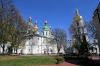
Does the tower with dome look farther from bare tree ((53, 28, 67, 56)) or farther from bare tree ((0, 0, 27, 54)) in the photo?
bare tree ((0, 0, 27, 54))

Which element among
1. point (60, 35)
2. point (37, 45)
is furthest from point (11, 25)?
point (37, 45)

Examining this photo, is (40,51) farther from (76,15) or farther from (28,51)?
(76,15)

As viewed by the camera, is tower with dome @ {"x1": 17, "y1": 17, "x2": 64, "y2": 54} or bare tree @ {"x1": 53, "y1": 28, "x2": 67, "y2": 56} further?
tower with dome @ {"x1": 17, "y1": 17, "x2": 64, "y2": 54}

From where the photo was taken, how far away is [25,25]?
132 ft

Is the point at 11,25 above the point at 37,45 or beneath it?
above

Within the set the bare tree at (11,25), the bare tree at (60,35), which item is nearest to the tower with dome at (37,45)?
the bare tree at (60,35)

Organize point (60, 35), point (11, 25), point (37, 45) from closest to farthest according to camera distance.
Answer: point (11, 25) < point (60, 35) < point (37, 45)

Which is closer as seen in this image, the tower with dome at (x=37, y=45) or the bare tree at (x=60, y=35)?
the bare tree at (x=60, y=35)

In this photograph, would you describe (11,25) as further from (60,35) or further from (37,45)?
(37,45)

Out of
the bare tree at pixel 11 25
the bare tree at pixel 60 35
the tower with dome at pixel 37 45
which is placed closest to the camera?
the bare tree at pixel 11 25

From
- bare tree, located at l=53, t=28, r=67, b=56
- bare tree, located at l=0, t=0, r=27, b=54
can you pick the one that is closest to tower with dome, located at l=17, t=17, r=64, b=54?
bare tree, located at l=53, t=28, r=67, b=56

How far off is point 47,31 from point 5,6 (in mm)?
58346

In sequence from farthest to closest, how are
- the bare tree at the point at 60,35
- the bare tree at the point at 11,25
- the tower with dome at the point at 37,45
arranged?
the tower with dome at the point at 37,45 < the bare tree at the point at 60,35 < the bare tree at the point at 11,25

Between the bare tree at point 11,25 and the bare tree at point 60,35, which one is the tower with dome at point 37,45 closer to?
the bare tree at point 60,35
